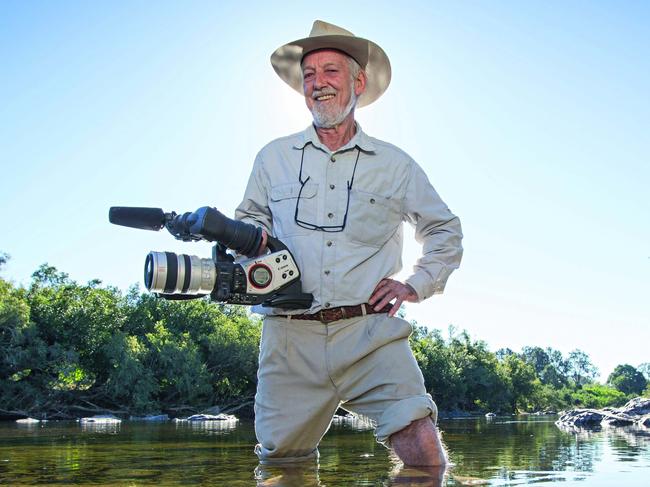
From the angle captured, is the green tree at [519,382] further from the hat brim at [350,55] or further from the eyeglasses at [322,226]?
the eyeglasses at [322,226]

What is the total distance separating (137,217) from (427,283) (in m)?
1.69

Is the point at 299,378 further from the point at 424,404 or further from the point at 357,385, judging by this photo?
the point at 424,404

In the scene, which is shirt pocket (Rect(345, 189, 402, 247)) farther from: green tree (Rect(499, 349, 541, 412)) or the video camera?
green tree (Rect(499, 349, 541, 412))

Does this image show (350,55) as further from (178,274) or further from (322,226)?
(178,274)

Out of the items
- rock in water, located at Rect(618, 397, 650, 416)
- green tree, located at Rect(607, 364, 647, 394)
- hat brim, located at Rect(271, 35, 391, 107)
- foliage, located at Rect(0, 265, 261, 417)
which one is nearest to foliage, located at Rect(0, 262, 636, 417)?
foliage, located at Rect(0, 265, 261, 417)

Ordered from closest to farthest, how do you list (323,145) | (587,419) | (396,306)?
(396,306) < (323,145) < (587,419)

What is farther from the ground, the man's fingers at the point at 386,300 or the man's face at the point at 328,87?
the man's face at the point at 328,87

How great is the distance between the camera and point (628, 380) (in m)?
148

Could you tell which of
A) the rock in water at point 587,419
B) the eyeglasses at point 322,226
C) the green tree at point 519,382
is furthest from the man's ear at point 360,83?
the green tree at point 519,382

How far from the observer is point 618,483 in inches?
126

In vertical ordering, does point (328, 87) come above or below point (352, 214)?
above

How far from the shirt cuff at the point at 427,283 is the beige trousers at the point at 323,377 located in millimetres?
220

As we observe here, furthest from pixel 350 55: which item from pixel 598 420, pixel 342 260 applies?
pixel 598 420

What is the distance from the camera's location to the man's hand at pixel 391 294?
3.90 m
